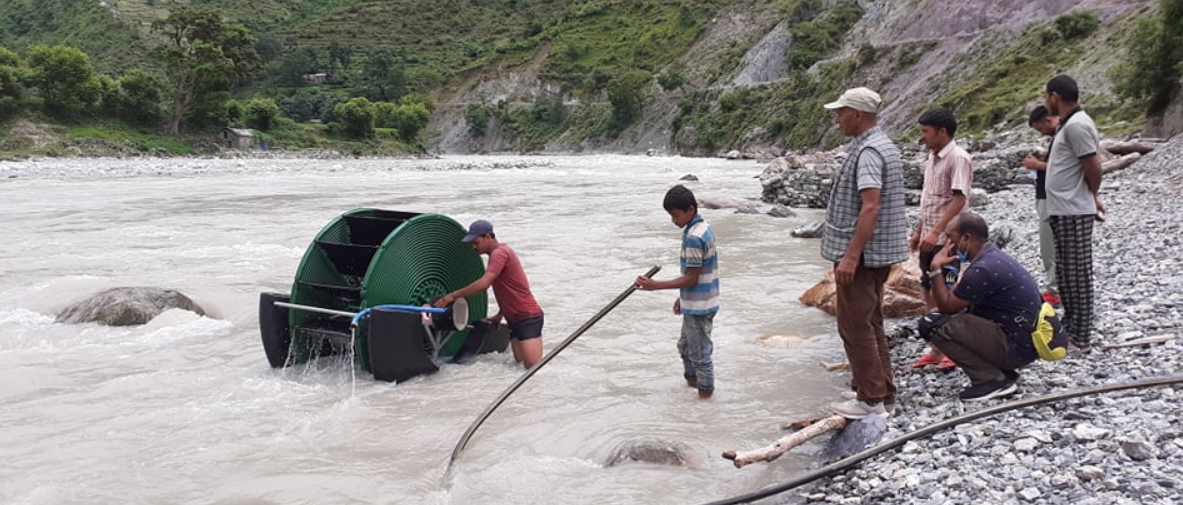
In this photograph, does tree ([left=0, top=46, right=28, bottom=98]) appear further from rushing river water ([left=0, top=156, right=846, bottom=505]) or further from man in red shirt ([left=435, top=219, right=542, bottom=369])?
man in red shirt ([left=435, top=219, right=542, bottom=369])

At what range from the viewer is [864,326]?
4.95m

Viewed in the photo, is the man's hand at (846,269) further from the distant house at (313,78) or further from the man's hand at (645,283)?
the distant house at (313,78)

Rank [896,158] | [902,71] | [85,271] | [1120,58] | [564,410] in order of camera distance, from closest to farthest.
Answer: [896,158] → [564,410] → [85,271] → [1120,58] → [902,71]

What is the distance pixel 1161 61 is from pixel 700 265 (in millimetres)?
22142

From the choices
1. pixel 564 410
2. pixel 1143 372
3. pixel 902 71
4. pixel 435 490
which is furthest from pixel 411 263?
pixel 902 71

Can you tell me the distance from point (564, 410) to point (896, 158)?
3405mm

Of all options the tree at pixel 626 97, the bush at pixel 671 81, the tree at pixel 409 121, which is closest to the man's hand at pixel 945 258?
the tree at pixel 409 121

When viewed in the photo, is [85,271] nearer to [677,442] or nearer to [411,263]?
[411,263]

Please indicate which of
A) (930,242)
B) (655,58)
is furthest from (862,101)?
(655,58)

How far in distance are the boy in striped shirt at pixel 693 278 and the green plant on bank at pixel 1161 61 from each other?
20.5 metres

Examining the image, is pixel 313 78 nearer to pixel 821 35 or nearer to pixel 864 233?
pixel 821 35

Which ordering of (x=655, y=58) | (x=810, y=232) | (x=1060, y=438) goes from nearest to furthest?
1. (x=1060, y=438)
2. (x=810, y=232)
3. (x=655, y=58)

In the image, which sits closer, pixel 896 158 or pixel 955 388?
pixel 896 158

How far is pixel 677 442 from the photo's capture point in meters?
5.54
